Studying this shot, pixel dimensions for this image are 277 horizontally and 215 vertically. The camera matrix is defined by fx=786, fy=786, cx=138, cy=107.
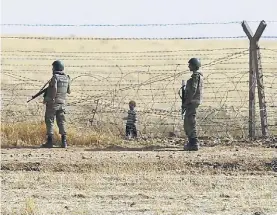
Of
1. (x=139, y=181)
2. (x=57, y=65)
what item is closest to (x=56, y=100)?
(x=57, y=65)

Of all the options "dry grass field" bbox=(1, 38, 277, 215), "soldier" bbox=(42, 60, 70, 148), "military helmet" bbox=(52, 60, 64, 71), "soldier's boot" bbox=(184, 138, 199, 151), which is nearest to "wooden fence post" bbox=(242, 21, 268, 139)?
"dry grass field" bbox=(1, 38, 277, 215)

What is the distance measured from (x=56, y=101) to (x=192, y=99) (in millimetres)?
2299

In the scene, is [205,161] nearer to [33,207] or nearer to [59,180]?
[59,180]

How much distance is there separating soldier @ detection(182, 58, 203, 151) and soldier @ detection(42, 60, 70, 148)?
206cm

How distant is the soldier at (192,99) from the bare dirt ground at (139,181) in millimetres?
297

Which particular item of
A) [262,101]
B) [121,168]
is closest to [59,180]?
[121,168]

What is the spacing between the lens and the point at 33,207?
27.1ft

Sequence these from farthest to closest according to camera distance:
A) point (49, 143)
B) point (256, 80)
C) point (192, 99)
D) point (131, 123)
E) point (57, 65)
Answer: point (131, 123) → point (256, 80) → point (49, 143) → point (57, 65) → point (192, 99)

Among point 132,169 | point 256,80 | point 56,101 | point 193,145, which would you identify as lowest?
point 132,169

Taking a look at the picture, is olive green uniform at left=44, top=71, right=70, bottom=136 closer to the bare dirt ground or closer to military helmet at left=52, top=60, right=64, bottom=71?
military helmet at left=52, top=60, right=64, bottom=71

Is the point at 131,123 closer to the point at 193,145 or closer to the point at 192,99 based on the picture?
the point at 193,145

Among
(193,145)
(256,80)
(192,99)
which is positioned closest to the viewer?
(192,99)

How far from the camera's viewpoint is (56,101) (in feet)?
43.0

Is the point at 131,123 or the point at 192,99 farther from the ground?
the point at 192,99
